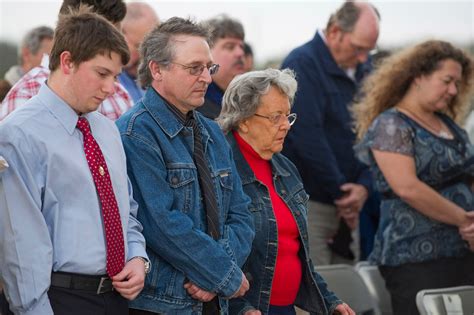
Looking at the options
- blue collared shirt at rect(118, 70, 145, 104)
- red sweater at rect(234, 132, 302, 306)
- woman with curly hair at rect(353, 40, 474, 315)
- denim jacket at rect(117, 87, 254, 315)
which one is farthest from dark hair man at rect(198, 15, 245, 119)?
denim jacket at rect(117, 87, 254, 315)

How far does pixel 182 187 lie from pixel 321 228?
2573mm

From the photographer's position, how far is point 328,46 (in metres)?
6.30

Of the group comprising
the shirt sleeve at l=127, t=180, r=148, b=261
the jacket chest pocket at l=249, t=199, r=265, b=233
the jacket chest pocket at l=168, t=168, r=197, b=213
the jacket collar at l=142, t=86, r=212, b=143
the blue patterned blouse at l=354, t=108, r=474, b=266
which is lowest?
the blue patterned blouse at l=354, t=108, r=474, b=266

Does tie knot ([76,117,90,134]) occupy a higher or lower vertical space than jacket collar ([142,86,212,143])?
higher

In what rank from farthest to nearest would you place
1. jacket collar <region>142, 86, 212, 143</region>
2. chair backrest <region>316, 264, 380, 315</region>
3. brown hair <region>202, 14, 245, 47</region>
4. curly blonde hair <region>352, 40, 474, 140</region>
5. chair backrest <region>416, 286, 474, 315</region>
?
brown hair <region>202, 14, 245, 47</region>, curly blonde hair <region>352, 40, 474, 140</region>, chair backrest <region>316, 264, 380, 315</region>, chair backrest <region>416, 286, 474, 315</region>, jacket collar <region>142, 86, 212, 143</region>

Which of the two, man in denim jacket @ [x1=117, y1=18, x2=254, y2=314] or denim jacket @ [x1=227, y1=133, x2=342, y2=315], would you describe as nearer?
man in denim jacket @ [x1=117, y1=18, x2=254, y2=314]

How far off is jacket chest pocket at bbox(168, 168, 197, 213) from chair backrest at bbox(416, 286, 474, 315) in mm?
1602

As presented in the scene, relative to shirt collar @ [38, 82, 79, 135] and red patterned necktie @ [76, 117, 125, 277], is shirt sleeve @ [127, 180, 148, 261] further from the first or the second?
shirt collar @ [38, 82, 79, 135]

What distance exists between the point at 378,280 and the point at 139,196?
6.83ft

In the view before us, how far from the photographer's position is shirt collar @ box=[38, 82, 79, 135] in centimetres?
322

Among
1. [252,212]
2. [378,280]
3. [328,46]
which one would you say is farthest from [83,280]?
[328,46]

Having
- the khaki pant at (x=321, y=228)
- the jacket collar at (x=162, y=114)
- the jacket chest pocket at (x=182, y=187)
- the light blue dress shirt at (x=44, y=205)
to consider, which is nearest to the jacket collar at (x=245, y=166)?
the jacket collar at (x=162, y=114)

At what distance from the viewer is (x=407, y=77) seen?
17.8 ft

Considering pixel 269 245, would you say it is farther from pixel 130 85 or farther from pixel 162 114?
pixel 130 85
